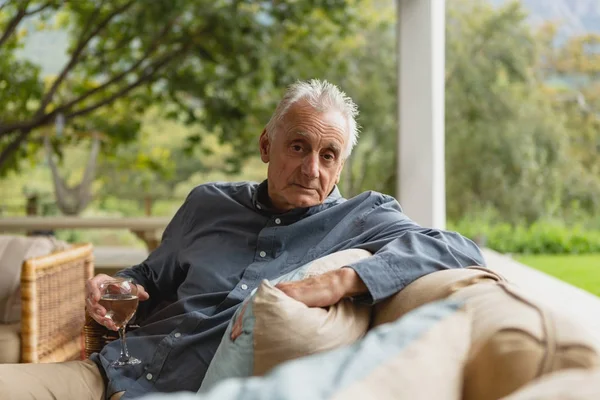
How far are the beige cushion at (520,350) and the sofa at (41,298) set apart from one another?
7.93 ft

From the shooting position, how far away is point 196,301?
1961mm

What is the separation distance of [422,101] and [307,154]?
3.08 metres

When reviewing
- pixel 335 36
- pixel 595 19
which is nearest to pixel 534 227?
pixel 595 19

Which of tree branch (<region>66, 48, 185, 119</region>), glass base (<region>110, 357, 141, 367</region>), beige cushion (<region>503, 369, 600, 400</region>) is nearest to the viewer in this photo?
beige cushion (<region>503, 369, 600, 400</region>)

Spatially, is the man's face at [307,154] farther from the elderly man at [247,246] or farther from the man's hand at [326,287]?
the man's hand at [326,287]

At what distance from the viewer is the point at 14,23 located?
20.8ft

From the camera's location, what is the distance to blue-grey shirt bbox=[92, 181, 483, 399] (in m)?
1.67

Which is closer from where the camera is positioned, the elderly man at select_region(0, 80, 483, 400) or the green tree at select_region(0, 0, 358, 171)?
the elderly man at select_region(0, 80, 483, 400)

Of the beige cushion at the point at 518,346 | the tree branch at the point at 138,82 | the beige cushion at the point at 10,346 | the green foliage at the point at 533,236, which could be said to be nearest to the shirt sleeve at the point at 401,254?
the beige cushion at the point at 518,346

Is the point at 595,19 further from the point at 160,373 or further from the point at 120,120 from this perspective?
the point at 160,373

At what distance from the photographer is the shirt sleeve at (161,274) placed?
7.02 feet

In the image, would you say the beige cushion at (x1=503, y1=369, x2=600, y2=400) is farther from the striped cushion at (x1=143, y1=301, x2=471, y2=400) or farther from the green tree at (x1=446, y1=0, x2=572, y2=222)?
the green tree at (x1=446, y1=0, x2=572, y2=222)

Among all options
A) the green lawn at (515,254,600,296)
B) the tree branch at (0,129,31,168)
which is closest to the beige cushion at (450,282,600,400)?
the green lawn at (515,254,600,296)

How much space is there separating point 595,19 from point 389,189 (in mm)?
1926
